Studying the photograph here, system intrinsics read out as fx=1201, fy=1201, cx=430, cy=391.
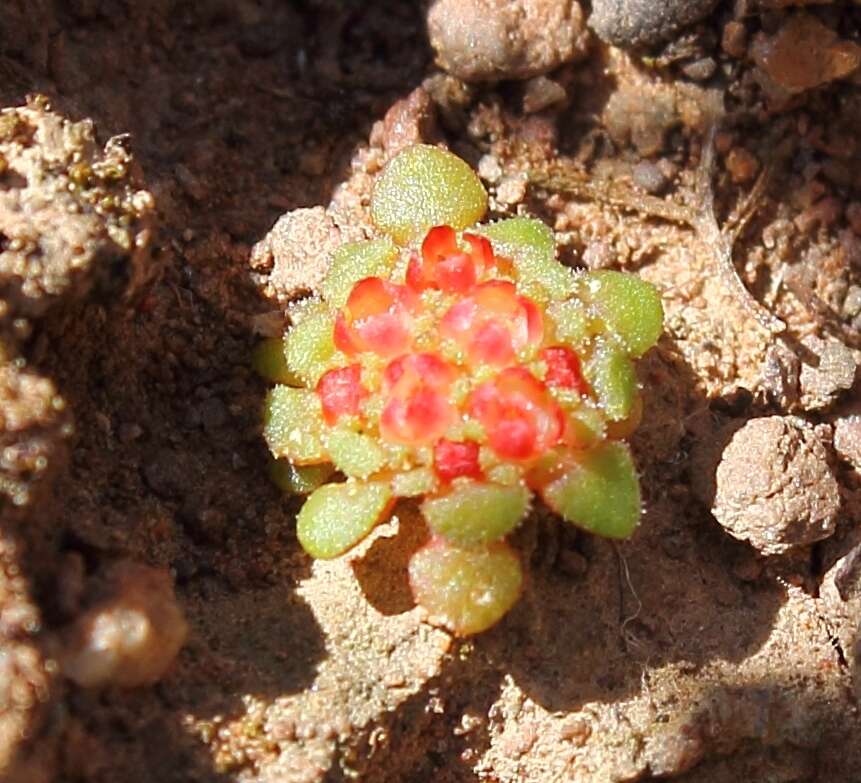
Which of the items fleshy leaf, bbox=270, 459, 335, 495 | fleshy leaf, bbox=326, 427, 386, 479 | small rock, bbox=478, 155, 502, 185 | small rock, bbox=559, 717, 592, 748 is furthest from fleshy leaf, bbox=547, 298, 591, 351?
small rock, bbox=559, 717, 592, 748

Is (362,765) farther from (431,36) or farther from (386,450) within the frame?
(431,36)

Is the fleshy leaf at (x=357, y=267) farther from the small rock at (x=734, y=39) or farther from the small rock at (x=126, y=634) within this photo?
the small rock at (x=734, y=39)

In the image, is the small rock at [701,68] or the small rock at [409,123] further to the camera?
A: the small rock at [701,68]

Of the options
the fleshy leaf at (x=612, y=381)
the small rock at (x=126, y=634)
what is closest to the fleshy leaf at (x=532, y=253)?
→ the fleshy leaf at (x=612, y=381)

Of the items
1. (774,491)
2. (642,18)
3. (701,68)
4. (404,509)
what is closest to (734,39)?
(701,68)

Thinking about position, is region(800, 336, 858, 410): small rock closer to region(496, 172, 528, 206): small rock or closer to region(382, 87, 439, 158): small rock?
region(496, 172, 528, 206): small rock

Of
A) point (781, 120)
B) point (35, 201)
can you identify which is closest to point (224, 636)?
point (35, 201)
